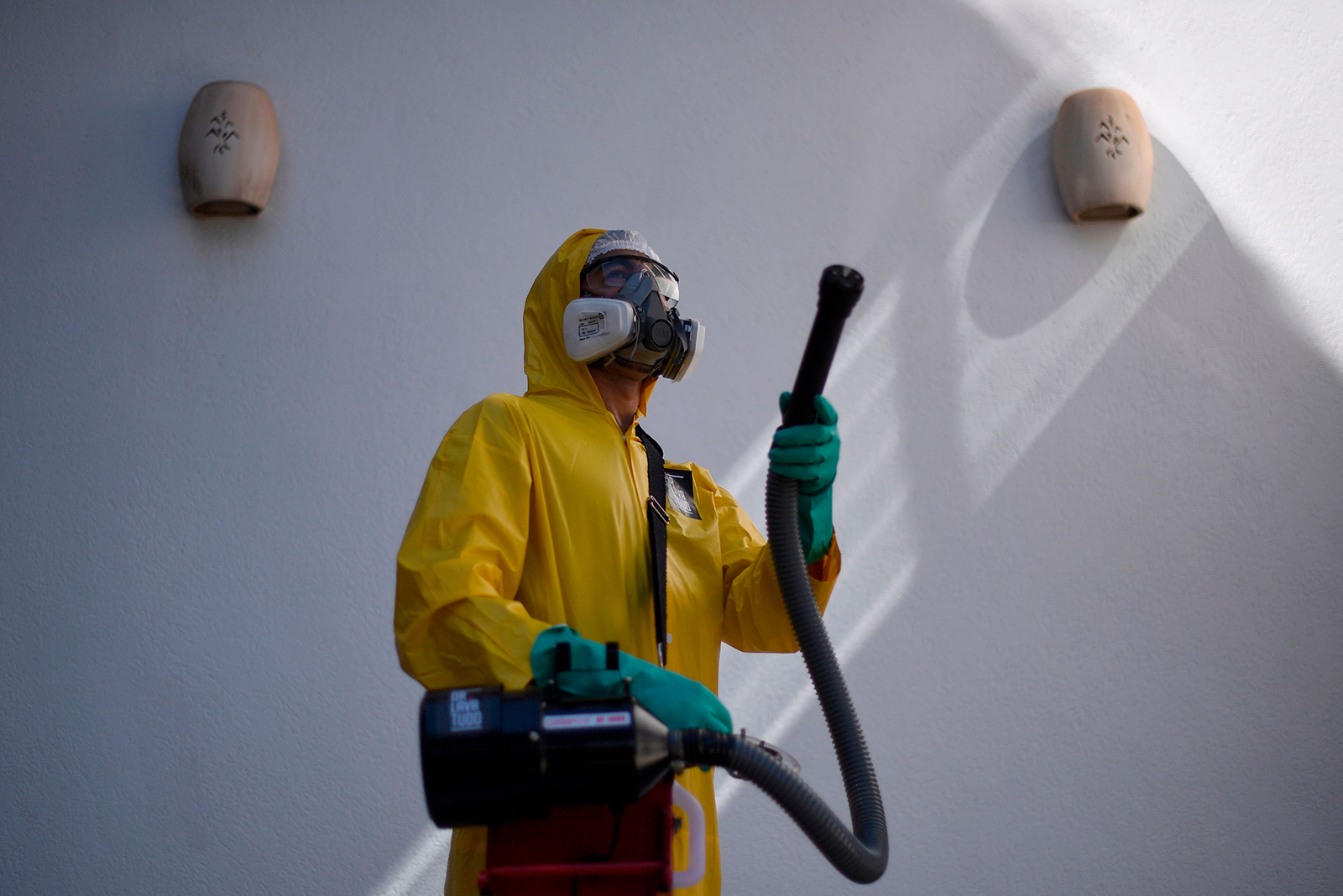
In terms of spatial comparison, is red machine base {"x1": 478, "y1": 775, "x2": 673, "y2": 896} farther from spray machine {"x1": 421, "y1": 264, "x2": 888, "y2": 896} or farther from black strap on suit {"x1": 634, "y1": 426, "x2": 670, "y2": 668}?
black strap on suit {"x1": 634, "y1": 426, "x2": 670, "y2": 668}

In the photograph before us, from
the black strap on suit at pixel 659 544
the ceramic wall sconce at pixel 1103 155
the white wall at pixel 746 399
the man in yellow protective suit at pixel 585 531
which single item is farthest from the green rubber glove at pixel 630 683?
the ceramic wall sconce at pixel 1103 155

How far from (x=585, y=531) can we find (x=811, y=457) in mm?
348

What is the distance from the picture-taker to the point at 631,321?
150 centimetres

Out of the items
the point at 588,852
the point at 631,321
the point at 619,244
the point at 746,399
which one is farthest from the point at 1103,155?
the point at 588,852

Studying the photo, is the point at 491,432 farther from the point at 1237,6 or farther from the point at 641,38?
the point at 1237,6

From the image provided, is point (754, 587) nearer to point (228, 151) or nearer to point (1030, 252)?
point (1030, 252)

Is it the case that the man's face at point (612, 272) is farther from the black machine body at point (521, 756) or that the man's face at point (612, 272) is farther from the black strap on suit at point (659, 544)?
the black machine body at point (521, 756)

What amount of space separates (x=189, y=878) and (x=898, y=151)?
2.67 meters

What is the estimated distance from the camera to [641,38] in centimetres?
276

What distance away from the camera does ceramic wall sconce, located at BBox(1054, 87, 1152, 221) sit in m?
2.65

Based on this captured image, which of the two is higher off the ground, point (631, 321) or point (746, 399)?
point (746, 399)

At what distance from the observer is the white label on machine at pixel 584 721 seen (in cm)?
95

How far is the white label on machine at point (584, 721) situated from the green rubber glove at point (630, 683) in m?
0.04

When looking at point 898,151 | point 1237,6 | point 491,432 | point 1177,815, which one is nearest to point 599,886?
point 491,432
